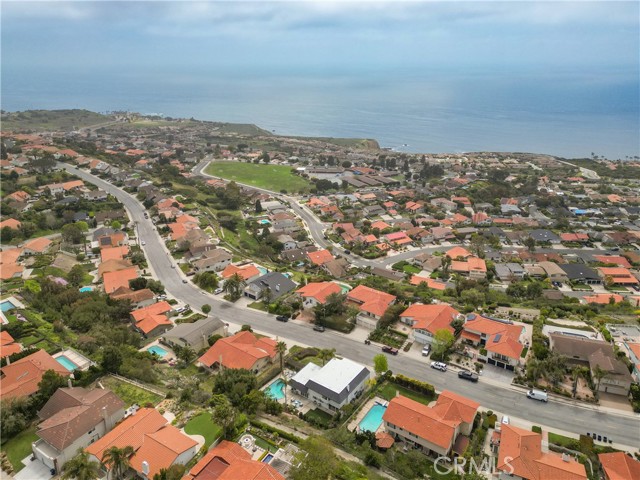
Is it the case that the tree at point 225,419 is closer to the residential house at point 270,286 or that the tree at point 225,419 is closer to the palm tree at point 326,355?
the palm tree at point 326,355

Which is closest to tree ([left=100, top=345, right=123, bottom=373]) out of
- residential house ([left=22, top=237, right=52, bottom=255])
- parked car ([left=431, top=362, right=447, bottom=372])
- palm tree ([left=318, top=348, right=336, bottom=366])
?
palm tree ([left=318, top=348, right=336, bottom=366])

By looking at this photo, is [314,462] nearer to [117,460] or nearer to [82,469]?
[117,460]

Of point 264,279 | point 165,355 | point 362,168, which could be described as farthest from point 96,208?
point 362,168

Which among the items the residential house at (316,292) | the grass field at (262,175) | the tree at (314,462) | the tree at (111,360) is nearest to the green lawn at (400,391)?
the tree at (314,462)

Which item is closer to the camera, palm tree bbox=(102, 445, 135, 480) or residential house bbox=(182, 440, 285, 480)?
palm tree bbox=(102, 445, 135, 480)

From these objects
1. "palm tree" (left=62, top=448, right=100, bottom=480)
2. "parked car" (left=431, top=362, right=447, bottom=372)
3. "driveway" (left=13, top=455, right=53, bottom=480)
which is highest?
"palm tree" (left=62, top=448, right=100, bottom=480)

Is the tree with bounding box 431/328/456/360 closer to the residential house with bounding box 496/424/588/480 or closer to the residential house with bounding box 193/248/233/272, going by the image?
the residential house with bounding box 496/424/588/480
